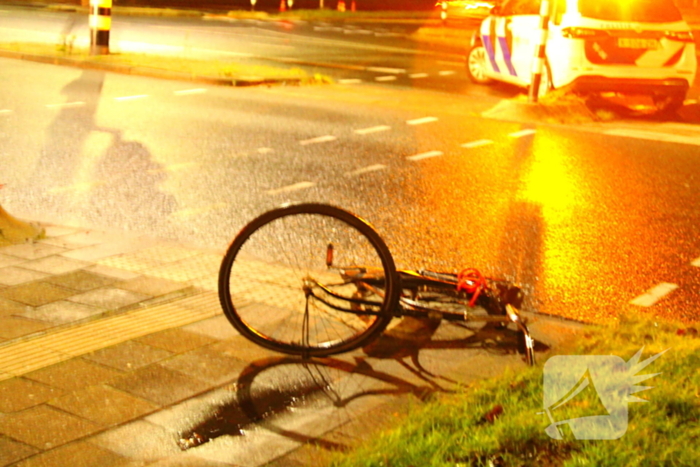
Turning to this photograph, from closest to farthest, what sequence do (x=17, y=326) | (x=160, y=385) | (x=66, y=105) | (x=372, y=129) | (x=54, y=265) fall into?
(x=160, y=385)
(x=17, y=326)
(x=54, y=265)
(x=372, y=129)
(x=66, y=105)

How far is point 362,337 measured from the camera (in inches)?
181

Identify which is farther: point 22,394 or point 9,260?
point 9,260

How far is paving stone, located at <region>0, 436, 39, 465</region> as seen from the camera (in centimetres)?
345

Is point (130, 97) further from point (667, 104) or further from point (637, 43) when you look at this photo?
point (667, 104)

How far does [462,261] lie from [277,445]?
120 inches

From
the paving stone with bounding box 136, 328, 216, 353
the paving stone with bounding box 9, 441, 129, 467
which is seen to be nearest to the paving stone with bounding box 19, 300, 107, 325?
the paving stone with bounding box 136, 328, 216, 353

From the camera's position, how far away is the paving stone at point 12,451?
3447 millimetres

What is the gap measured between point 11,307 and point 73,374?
1013 millimetres

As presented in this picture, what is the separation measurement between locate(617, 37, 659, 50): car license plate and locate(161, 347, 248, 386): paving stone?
32.2 ft

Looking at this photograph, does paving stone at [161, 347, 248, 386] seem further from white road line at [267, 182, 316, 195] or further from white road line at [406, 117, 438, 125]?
white road line at [406, 117, 438, 125]

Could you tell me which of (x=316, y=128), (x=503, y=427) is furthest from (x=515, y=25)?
(x=503, y=427)

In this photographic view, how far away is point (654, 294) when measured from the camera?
592cm

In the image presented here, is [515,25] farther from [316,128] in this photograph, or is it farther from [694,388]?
[694,388]

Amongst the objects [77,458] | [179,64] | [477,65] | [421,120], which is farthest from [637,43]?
[77,458]
